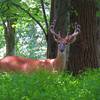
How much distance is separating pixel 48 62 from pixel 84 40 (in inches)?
39.1

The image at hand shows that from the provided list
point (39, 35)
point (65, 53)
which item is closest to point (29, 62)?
point (65, 53)

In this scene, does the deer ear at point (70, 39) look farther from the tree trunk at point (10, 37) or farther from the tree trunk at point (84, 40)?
the tree trunk at point (10, 37)

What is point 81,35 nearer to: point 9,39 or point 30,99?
point 30,99

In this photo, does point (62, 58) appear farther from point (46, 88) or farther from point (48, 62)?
point (46, 88)

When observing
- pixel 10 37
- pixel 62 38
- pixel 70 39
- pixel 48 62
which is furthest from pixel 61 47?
pixel 10 37

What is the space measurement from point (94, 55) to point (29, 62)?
4.94 ft

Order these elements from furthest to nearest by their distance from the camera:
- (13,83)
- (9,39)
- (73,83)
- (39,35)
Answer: (39,35)
(9,39)
(73,83)
(13,83)

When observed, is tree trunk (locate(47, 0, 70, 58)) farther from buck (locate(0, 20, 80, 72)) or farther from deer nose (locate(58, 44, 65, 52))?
deer nose (locate(58, 44, 65, 52))

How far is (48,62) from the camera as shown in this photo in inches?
417

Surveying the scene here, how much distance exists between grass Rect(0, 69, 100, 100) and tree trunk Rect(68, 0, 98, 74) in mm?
3639

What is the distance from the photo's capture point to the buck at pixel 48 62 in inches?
412

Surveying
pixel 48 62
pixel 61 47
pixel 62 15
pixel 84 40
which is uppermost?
pixel 62 15

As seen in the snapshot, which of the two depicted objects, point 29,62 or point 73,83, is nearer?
point 73,83

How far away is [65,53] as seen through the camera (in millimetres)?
10977
